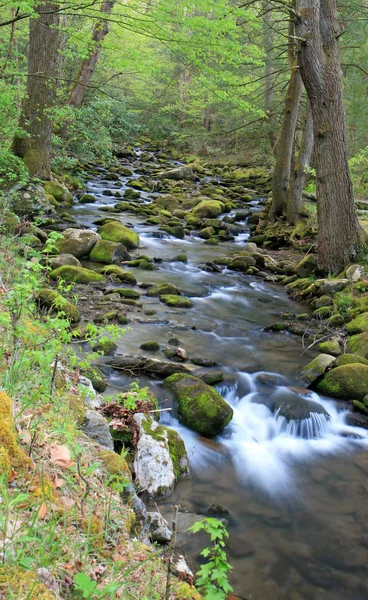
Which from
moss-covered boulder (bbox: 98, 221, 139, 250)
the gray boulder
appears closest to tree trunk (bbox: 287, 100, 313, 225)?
moss-covered boulder (bbox: 98, 221, 139, 250)

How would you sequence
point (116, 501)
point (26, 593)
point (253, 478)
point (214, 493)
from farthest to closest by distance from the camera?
point (253, 478)
point (214, 493)
point (116, 501)
point (26, 593)

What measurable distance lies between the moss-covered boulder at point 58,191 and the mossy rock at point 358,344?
10.1 m

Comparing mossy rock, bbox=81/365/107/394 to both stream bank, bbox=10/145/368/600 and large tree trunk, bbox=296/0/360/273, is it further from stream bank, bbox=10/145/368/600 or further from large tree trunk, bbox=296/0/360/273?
large tree trunk, bbox=296/0/360/273

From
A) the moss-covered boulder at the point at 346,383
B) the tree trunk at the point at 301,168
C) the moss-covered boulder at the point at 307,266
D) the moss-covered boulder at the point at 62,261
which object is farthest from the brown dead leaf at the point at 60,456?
the tree trunk at the point at 301,168

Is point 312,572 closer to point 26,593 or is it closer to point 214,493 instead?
point 214,493

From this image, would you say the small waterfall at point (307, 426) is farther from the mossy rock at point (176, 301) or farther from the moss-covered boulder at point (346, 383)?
the mossy rock at point (176, 301)

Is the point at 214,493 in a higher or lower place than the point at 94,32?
lower

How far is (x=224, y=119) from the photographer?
25.5m

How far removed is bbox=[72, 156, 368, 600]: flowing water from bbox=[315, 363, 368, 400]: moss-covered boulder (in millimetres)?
173

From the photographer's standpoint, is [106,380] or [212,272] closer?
[106,380]

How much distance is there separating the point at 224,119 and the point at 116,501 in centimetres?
2565

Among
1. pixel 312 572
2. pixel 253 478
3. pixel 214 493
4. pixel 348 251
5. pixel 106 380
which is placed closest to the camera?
pixel 312 572

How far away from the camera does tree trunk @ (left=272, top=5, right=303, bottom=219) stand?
12.5m

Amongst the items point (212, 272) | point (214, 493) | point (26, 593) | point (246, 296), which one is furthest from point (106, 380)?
point (212, 272)
